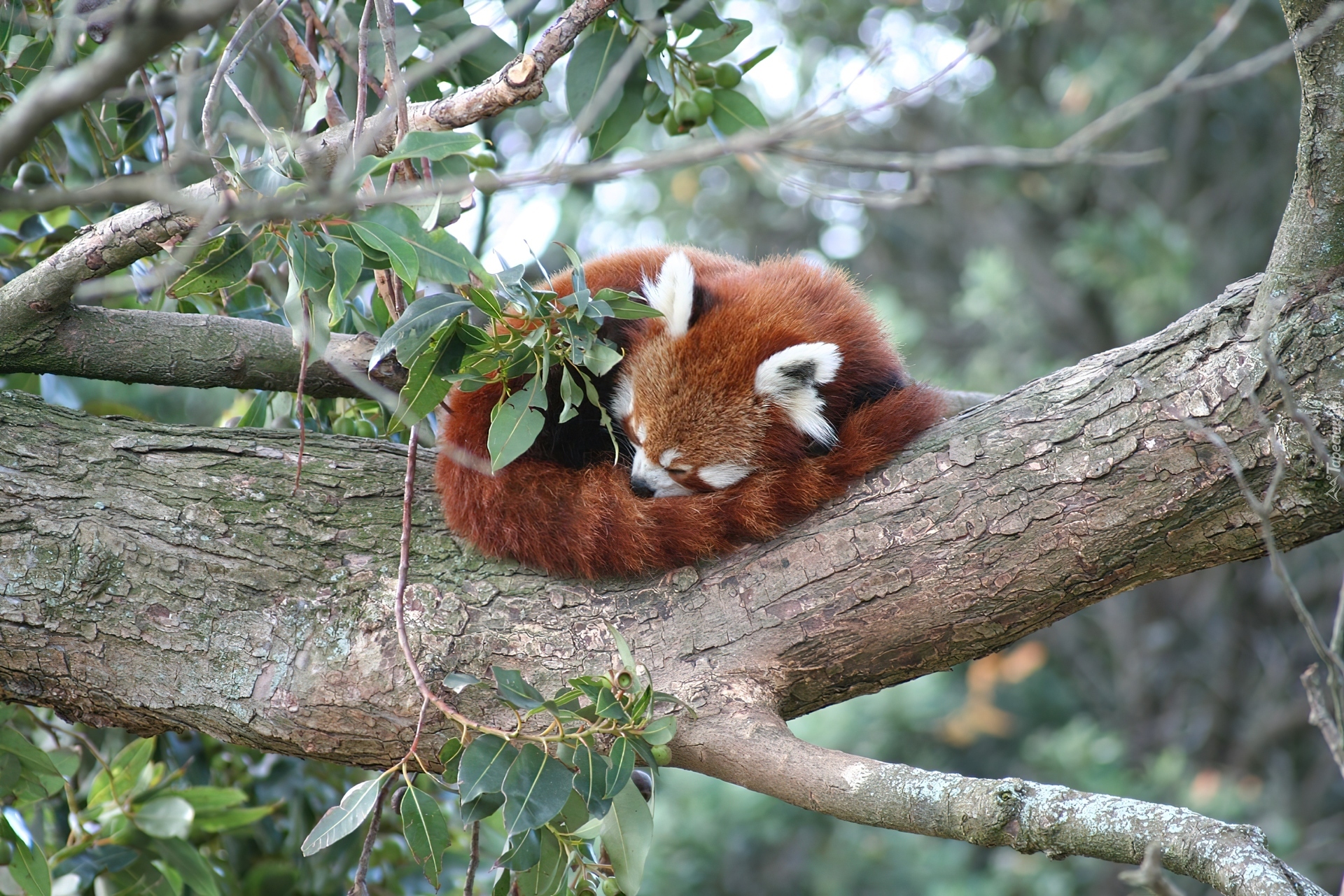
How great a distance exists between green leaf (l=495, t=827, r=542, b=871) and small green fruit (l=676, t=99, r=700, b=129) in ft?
4.71

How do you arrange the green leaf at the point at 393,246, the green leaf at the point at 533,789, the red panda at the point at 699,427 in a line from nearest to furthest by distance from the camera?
the green leaf at the point at 533,789 → the green leaf at the point at 393,246 → the red panda at the point at 699,427

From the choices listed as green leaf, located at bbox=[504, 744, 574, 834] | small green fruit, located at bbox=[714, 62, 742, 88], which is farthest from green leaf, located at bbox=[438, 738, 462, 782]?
small green fruit, located at bbox=[714, 62, 742, 88]

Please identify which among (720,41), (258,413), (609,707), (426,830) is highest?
(720,41)

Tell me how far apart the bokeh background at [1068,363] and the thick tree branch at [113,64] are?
3.87 meters

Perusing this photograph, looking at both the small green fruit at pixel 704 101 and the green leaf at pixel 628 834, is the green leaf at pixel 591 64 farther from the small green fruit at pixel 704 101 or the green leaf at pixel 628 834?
the green leaf at pixel 628 834

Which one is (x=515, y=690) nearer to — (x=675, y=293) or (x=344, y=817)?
(x=344, y=817)

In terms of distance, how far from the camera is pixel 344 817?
56.8 inches

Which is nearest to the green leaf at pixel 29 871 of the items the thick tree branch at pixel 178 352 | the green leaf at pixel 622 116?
the thick tree branch at pixel 178 352

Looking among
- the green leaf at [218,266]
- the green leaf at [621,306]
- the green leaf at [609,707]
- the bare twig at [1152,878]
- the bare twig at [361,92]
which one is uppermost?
the bare twig at [1152,878]

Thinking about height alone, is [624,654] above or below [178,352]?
above

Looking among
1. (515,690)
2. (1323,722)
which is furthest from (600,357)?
(1323,722)

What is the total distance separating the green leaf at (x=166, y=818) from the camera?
211cm

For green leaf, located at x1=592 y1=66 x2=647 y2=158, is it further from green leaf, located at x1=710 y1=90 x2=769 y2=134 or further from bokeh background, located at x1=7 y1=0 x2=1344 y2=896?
bokeh background, located at x1=7 y1=0 x2=1344 y2=896

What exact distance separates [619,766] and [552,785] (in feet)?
0.33
